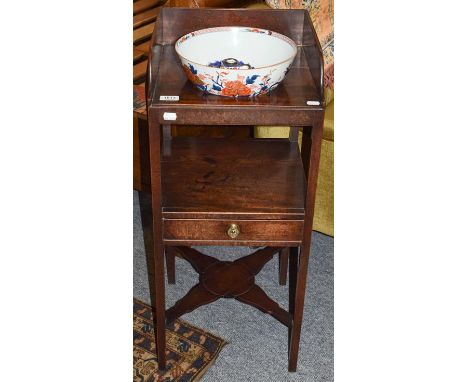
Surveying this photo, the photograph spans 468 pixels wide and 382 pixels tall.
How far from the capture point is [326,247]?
228cm

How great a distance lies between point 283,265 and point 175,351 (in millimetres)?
476

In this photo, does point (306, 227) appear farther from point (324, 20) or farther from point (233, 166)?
point (324, 20)

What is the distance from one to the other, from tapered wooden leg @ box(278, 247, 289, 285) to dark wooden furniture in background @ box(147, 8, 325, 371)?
258 mm

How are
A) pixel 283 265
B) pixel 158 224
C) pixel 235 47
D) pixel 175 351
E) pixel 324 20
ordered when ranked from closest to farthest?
pixel 158 224
pixel 235 47
pixel 175 351
pixel 283 265
pixel 324 20

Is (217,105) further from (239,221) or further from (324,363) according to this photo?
(324,363)

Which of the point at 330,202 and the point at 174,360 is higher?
the point at 330,202

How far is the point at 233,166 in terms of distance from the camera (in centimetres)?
164

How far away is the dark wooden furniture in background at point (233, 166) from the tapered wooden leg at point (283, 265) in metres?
0.26

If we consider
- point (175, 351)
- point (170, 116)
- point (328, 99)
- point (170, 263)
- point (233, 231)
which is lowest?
point (175, 351)

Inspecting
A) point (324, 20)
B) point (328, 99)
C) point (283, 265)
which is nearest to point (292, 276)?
point (283, 265)

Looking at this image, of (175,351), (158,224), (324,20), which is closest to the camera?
→ (158,224)

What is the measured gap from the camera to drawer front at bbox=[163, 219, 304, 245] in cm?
146

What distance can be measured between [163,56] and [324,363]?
102 cm

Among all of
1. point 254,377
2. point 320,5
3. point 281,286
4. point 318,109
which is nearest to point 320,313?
point 281,286
